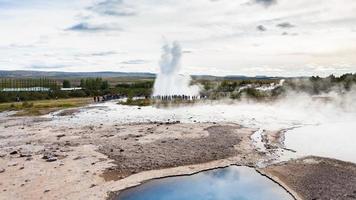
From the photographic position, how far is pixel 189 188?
73.2ft

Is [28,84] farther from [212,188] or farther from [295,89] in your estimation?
[212,188]

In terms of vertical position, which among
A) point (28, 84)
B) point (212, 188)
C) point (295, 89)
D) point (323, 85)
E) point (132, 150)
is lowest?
point (212, 188)

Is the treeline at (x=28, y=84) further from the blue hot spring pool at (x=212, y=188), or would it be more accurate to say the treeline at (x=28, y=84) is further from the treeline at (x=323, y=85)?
the blue hot spring pool at (x=212, y=188)

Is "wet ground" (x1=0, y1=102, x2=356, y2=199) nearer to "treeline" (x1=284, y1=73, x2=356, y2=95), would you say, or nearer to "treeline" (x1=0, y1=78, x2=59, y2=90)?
"treeline" (x1=284, y1=73, x2=356, y2=95)

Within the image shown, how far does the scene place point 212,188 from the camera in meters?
22.4

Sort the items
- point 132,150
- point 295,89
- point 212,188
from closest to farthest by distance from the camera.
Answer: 1. point 212,188
2. point 132,150
3. point 295,89

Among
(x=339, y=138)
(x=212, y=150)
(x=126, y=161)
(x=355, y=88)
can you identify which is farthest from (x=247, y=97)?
(x=126, y=161)

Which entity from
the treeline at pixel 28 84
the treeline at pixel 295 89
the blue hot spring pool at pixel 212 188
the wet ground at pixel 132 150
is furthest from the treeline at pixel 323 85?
the treeline at pixel 28 84

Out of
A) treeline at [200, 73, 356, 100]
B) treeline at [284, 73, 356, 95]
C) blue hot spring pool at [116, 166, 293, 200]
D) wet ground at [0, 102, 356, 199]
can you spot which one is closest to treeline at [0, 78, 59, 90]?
treeline at [200, 73, 356, 100]

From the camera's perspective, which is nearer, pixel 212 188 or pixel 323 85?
pixel 212 188

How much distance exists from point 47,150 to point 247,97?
161ft

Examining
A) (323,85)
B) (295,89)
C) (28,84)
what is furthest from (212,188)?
(28,84)

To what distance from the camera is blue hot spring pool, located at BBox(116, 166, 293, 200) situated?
20906 mm

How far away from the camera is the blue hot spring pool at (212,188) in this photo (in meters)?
20.9
